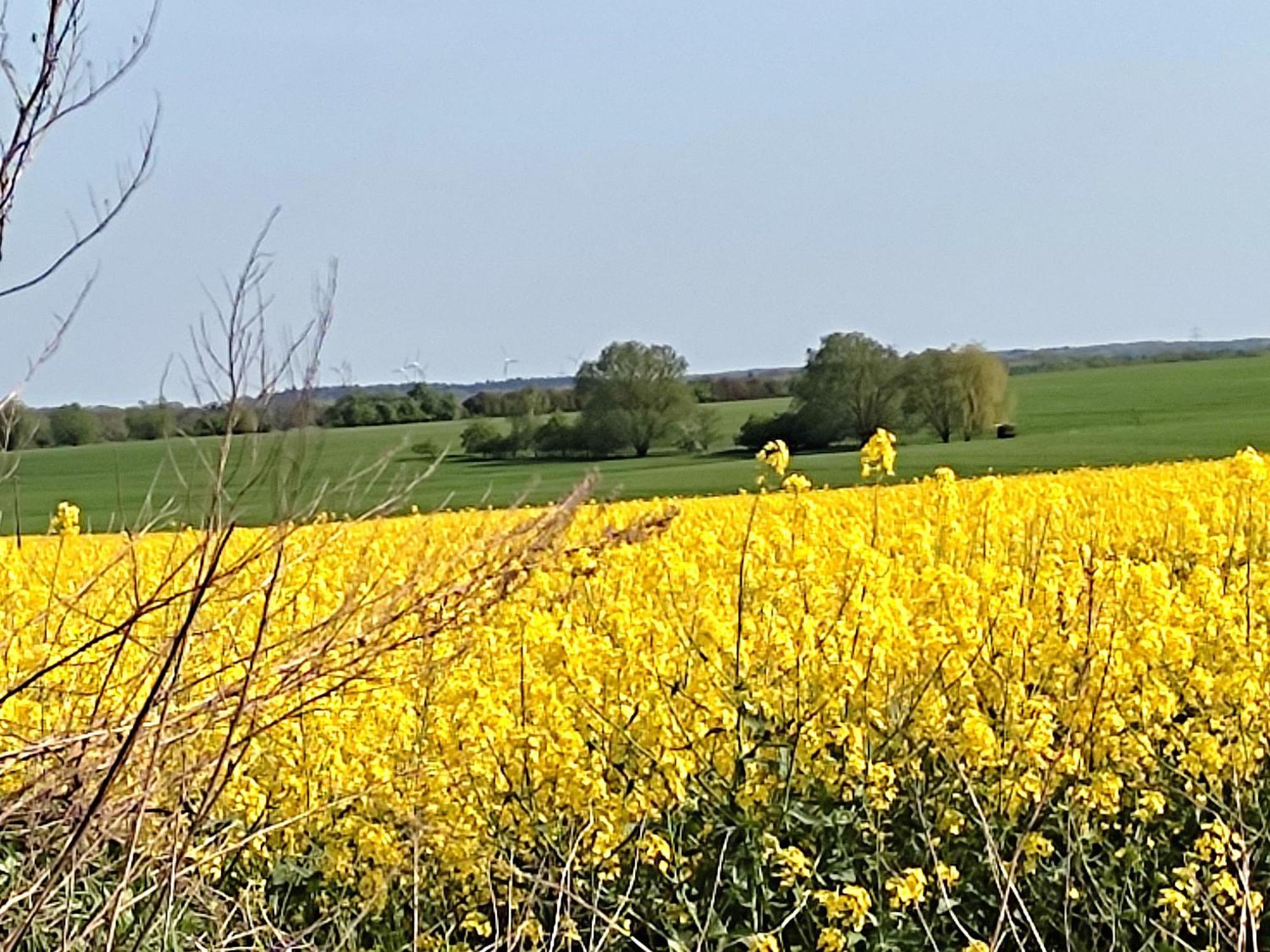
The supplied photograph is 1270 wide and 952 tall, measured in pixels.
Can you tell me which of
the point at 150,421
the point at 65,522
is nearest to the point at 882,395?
the point at 65,522

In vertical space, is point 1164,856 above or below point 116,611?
below

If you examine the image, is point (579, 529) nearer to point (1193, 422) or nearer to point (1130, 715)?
point (1130, 715)

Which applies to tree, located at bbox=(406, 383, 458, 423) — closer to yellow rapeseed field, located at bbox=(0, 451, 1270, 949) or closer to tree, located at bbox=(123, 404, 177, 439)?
yellow rapeseed field, located at bbox=(0, 451, 1270, 949)

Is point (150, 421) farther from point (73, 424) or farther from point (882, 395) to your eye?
point (882, 395)

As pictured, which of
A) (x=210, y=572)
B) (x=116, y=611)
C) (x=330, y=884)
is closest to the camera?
(x=210, y=572)

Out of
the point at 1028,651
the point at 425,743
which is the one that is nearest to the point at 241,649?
the point at 425,743

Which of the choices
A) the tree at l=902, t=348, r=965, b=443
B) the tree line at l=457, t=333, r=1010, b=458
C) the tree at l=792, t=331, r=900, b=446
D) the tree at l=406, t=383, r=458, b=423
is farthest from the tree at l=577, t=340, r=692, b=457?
the tree at l=406, t=383, r=458, b=423

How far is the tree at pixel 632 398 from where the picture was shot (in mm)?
46188

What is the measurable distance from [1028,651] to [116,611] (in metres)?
3.42

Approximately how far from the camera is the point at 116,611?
242 inches

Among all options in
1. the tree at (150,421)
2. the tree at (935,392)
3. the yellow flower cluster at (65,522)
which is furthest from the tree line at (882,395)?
the tree at (150,421)

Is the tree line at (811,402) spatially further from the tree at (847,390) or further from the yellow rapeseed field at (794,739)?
the yellow rapeseed field at (794,739)

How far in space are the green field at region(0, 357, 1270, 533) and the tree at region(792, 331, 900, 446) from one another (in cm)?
171

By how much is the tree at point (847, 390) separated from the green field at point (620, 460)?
1714 millimetres
